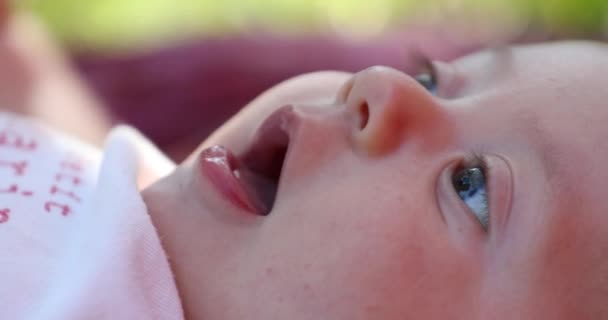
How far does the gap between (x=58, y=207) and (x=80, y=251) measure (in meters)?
0.09

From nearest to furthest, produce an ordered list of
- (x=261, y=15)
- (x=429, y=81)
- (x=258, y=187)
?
1. (x=258, y=187)
2. (x=429, y=81)
3. (x=261, y=15)

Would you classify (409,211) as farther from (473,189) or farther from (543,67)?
(543,67)

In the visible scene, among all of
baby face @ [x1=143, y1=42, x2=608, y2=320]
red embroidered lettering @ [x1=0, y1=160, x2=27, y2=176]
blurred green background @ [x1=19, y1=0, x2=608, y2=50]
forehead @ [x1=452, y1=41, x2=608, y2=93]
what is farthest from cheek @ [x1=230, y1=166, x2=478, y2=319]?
blurred green background @ [x1=19, y1=0, x2=608, y2=50]

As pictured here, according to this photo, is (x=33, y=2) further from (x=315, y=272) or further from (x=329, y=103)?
(x=315, y=272)

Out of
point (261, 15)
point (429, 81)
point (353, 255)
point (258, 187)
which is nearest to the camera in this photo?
point (353, 255)

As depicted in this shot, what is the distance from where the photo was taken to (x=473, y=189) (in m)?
0.67

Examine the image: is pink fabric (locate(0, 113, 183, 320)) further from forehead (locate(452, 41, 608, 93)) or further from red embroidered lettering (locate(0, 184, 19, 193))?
forehead (locate(452, 41, 608, 93))

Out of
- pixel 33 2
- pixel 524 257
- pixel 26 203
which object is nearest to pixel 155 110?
pixel 33 2

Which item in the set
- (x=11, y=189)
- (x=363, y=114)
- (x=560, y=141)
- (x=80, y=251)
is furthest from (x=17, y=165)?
(x=560, y=141)

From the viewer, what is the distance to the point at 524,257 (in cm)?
62

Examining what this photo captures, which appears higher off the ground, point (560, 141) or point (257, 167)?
point (257, 167)

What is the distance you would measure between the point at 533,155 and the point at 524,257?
85mm

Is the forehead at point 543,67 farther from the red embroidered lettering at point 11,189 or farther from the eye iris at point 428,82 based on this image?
the red embroidered lettering at point 11,189

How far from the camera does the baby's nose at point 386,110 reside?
0.65m
